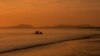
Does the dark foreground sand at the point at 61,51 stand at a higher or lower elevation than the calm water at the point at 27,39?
higher

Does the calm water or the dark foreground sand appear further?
the calm water

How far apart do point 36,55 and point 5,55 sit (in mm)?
3241

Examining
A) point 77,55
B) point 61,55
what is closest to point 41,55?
point 61,55

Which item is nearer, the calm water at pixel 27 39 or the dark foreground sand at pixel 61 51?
the dark foreground sand at pixel 61 51

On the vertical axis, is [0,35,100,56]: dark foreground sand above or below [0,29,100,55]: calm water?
above

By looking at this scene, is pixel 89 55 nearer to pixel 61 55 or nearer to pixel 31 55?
pixel 61 55

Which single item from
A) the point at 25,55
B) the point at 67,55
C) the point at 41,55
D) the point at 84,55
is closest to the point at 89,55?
the point at 84,55

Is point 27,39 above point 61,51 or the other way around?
the other way around

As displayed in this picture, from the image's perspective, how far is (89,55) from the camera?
21734 mm

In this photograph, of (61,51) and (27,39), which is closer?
(61,51)

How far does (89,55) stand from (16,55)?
7.10 metres

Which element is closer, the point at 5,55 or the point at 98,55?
the point at 98,55

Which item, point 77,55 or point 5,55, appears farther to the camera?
point 5,55

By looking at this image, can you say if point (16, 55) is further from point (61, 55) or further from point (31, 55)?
point (61, 55)
